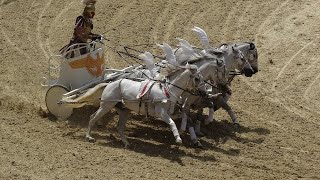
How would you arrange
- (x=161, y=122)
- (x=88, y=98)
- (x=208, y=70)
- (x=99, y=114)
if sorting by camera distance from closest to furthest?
(x=99, y=114) < (x=88, y=98) < (x=208, y=70) < (x=161, y=122)

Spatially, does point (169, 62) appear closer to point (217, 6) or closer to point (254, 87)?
point (254, 87)

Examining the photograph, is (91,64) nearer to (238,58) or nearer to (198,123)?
(198,123)

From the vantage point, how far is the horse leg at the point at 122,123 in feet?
43.6

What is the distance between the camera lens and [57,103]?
14211 millimetres

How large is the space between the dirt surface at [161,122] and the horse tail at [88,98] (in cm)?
61

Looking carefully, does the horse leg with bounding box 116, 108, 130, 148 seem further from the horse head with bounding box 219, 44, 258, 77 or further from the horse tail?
the horse head with bounding box 219, 44, 258, 77

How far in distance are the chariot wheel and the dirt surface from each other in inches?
7.2

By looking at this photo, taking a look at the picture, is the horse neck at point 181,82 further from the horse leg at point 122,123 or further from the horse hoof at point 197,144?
the horse leg at point 122,123

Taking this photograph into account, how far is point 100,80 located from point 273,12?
8.89 m

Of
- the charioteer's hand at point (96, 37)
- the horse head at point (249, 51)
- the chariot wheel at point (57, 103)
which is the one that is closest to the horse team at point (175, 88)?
the horse head at point (249, 51)

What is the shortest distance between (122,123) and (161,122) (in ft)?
4.60

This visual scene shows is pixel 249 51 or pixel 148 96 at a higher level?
Result: pixel 249 51

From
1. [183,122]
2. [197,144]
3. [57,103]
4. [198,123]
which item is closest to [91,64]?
[57,103]

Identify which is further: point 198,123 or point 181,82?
point 198,123
